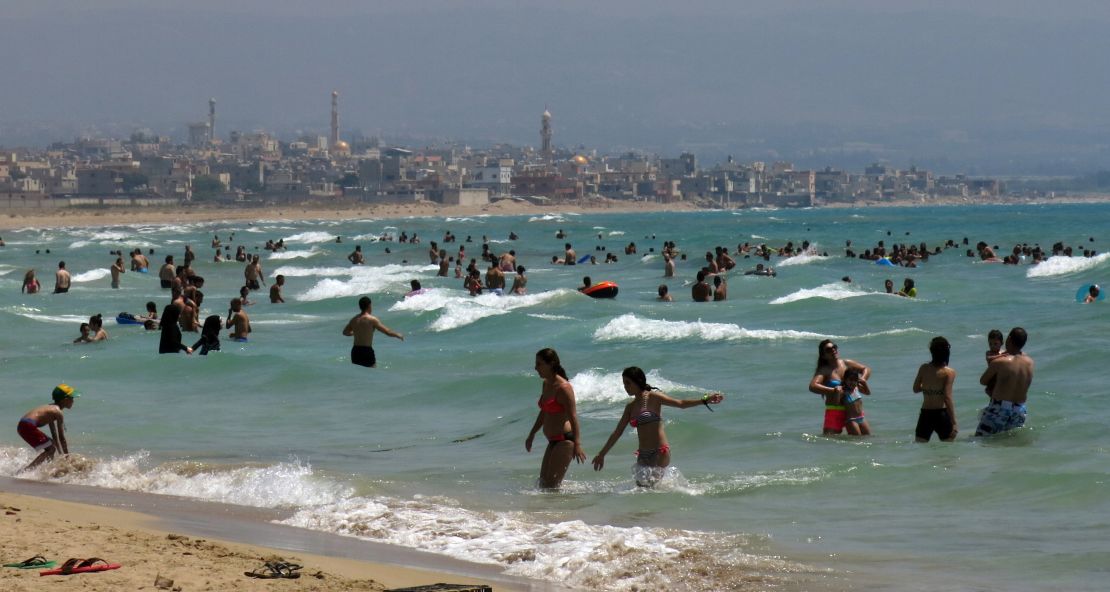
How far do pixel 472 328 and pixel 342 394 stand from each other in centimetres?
839

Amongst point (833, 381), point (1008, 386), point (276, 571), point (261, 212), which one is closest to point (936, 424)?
point (1008, 386)

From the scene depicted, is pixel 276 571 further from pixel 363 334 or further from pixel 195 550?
pixel 363 334

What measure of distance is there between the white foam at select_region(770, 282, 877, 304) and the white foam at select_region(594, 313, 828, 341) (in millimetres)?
6061

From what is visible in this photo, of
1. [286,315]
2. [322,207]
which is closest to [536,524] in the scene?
[286,315]

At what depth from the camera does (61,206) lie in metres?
148

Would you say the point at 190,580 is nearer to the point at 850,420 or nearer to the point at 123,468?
the point at 123,468

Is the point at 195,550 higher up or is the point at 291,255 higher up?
the point at 195,550

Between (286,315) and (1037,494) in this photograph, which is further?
(286,315)

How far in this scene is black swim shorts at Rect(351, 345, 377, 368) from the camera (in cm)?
1847

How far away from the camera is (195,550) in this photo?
8414 millimetres

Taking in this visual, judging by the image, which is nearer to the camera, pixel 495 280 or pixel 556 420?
pixel 556 420

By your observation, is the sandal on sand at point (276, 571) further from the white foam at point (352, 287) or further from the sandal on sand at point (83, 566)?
the white foam at point (352, 287)

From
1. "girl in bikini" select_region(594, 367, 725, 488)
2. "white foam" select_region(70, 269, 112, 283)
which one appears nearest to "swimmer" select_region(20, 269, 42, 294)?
"white foam" select_region(70, 269, 112, 283)

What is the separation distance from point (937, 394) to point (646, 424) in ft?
9.13
